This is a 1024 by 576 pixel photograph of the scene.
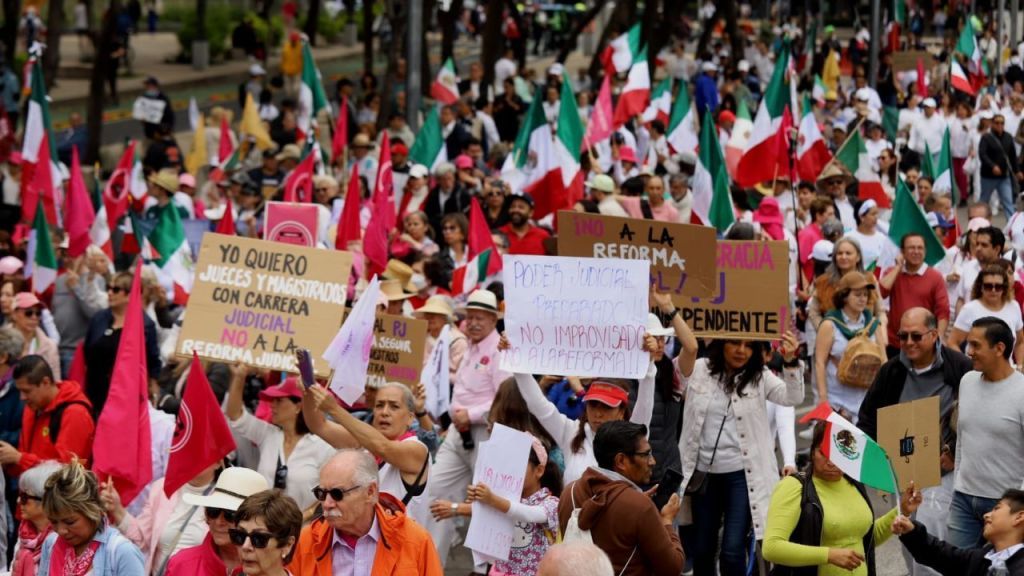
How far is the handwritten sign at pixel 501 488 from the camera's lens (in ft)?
23.2

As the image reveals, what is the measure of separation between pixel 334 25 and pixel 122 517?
44.5 m

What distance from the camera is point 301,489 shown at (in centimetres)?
791

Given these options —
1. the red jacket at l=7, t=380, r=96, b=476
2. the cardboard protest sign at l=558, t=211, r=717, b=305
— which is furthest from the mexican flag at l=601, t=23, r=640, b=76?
the red jacket at l=7, t=380, r=96, b=476

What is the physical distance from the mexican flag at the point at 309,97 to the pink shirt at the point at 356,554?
→ 14.5 metres

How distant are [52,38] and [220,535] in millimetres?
25136

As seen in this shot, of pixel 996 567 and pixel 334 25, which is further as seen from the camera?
pixel 334 25

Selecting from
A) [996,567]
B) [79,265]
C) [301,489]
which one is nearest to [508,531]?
[301,489]

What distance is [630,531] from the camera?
238 inches

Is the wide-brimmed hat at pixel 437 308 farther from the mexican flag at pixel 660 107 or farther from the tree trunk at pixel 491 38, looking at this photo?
the tree trunk at pixel 491 38

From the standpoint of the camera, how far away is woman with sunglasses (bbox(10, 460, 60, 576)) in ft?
22.7

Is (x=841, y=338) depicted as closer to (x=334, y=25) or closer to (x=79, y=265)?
(x=79, y=265)

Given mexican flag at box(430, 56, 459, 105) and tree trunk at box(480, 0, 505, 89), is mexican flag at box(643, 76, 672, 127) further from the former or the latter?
tree trunk at box(480, 0, 505, 89)

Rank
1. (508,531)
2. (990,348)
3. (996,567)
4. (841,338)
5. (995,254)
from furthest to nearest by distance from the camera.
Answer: (995,254) < (841,338) < (990,348) < (508,531) < (996,567)

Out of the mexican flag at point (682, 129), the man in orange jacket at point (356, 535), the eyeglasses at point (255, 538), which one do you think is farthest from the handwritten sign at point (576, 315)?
the mexican flag at point (682, 129)
